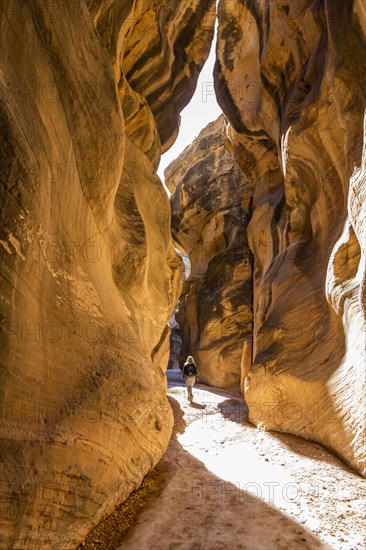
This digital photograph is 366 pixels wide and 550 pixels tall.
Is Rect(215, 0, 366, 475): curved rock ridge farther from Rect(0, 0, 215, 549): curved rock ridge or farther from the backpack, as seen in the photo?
Rect(0, 0, 215, 549): curved rock ridge

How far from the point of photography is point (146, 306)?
7.14 metres

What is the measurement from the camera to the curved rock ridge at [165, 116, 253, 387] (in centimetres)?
1634

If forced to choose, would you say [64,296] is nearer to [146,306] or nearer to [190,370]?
[146,306]

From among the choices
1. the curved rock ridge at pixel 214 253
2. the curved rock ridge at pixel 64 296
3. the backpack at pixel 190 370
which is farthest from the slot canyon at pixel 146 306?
the curved rock ridge at pixel 214 253

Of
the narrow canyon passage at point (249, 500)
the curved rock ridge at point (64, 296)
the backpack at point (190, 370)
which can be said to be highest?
the curved rock ridge at point (64, 296)

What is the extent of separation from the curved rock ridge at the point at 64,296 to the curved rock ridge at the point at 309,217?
9.52 ft

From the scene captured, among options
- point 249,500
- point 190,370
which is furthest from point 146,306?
point 190,370

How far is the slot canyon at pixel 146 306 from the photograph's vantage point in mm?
3207

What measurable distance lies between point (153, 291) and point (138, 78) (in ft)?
21.1

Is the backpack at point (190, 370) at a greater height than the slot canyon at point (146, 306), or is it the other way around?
the slot canyon at point (146, 306)

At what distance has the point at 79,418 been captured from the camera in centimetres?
336

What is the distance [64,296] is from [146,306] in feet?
10.9

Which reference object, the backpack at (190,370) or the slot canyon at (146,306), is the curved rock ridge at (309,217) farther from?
the backpack at (190,370)

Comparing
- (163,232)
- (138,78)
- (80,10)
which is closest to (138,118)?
(138,78)
